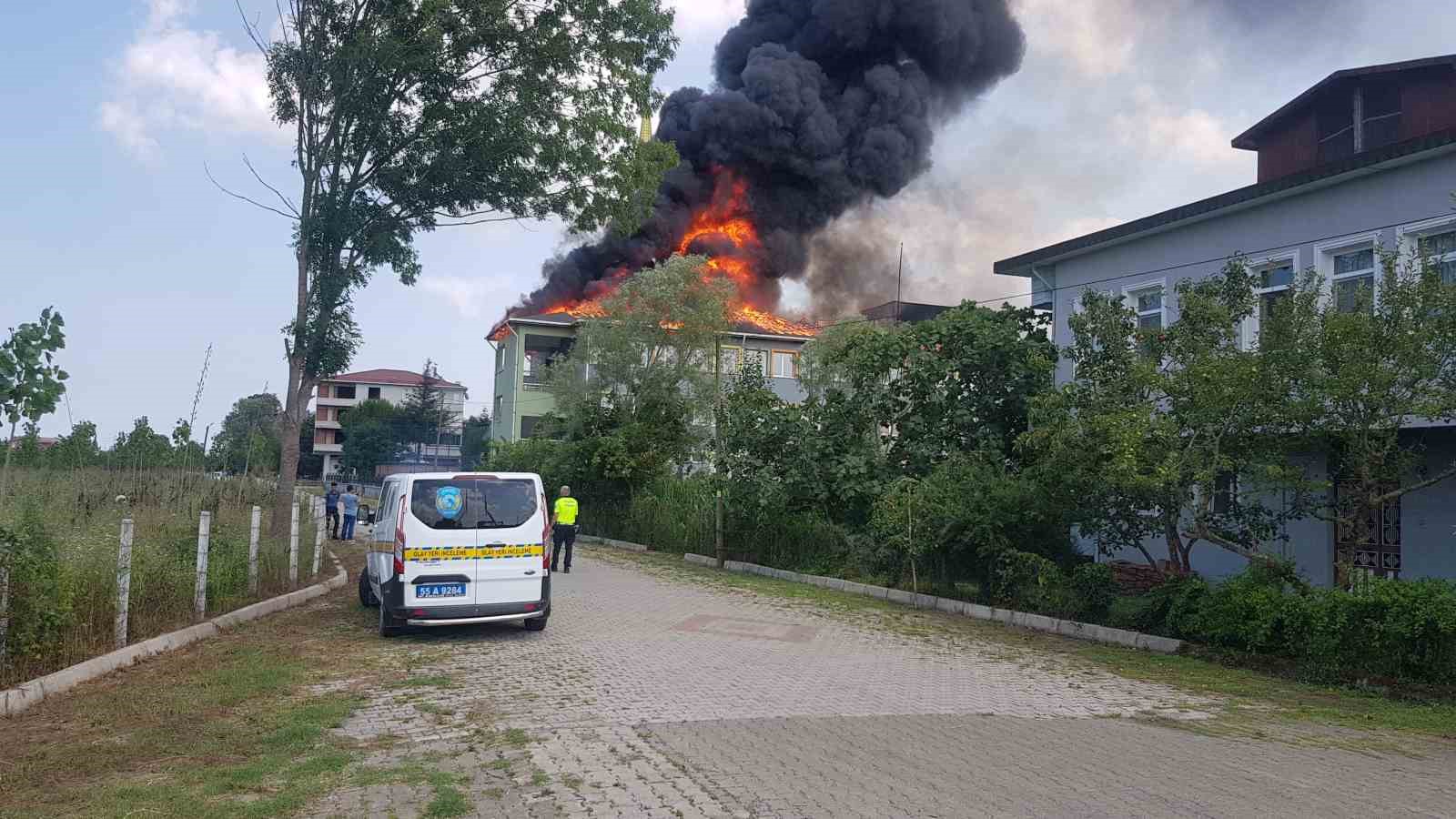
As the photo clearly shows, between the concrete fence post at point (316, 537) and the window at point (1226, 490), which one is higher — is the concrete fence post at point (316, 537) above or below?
below

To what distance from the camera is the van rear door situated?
11.8 meters

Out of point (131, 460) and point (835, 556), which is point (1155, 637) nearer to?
point (835, 556)

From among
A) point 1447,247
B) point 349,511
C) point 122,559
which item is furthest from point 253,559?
point 1447,247

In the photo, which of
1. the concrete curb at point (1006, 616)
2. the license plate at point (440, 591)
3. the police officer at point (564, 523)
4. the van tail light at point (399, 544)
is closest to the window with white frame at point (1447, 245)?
the concrete curb at point (1006, 616)

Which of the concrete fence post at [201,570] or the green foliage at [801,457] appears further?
the green foliage at [801,457]

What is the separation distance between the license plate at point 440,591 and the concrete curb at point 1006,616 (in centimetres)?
783

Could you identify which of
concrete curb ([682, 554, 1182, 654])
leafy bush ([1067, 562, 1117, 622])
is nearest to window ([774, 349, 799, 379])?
concrete curb ([682, 554, 1182, 654])

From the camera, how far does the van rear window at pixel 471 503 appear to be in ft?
38.8

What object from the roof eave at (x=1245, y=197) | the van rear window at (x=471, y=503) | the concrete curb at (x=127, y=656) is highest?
the roof eave at (x=1245, y=197)

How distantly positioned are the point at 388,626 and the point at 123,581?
2.89 m

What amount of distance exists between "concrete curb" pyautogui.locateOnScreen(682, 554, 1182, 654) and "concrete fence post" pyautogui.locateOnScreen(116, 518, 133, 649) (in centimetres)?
1101

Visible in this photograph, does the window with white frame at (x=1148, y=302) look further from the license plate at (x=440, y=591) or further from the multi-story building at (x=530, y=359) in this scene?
the multi-story building at (x=530, y=359)

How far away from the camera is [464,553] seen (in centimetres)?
1175

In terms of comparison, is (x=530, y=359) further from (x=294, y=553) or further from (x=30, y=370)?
(x=30, y=370)
